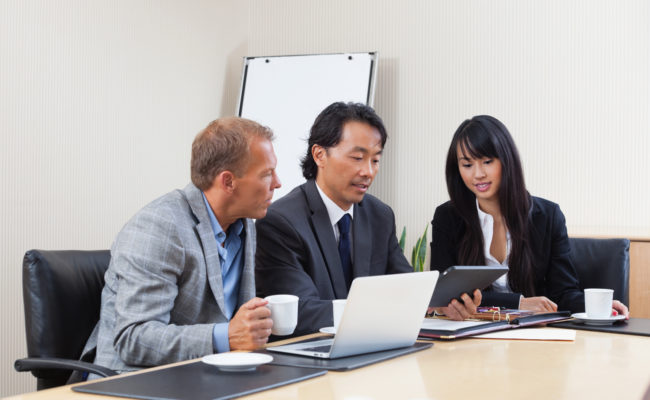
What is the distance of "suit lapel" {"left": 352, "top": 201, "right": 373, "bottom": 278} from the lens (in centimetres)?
241

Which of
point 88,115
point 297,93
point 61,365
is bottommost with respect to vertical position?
point 61,365

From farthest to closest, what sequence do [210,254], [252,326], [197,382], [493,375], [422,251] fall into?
[422,251], [210,254], [252,326], [493,375], [197,382]

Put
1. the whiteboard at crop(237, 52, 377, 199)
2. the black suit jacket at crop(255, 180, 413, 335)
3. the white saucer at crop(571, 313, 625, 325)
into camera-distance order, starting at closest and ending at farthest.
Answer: the white saucer at crop(571, 313, 625, 325)
the black suit jacket at crop(255, 180, 413, 335)
the whiteboard at crop(237, 52, 377, 199)

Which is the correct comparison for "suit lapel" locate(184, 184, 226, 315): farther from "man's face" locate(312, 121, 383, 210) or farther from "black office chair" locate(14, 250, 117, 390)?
"man's face" locate(312, 121, 383, 210)

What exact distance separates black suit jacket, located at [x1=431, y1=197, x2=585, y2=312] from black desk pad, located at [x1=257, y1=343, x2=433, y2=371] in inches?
35.4

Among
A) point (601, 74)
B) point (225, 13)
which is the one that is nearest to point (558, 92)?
point (601, 74)

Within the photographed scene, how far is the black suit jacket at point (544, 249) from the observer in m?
2.46

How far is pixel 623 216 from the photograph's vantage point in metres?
3.80

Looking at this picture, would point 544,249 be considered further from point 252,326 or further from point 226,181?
point 252,326

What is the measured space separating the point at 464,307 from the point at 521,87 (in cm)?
236

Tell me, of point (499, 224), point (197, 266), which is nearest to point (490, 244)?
point (499, 224)

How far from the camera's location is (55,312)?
186cm

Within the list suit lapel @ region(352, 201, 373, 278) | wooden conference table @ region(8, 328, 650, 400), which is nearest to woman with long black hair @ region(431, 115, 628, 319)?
suit lapel @ region(352, 201, 373, 278)

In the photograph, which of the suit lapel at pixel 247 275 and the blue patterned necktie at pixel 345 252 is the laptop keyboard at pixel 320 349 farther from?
the blue patterned necktie at pixel 345 252
